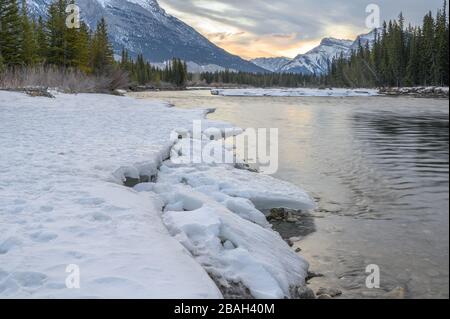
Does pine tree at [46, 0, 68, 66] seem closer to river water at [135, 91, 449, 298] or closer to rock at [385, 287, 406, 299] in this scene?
river water at [135, 91, 449, 298]

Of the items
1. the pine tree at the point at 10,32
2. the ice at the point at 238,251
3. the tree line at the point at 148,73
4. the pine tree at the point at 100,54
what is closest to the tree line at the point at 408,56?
the pine tree at the point at 100,54

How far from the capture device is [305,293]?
4527 mm

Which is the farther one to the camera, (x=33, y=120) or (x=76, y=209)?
(x=33, y=120)

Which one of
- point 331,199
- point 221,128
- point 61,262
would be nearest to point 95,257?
point 61,262

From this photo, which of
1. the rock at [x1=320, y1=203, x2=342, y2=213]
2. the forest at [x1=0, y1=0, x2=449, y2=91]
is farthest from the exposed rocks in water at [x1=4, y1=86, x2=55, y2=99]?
the rock at [x1=320, y1=203, x2=342, y2=213]

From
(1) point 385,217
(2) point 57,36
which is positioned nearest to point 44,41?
(2) point 57,36

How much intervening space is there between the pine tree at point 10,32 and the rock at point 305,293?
50.1 m

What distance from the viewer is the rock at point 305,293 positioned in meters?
4.51

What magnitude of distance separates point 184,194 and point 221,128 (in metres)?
12.9

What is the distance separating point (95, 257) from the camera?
13.4ft

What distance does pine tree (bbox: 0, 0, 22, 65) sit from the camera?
47.0m

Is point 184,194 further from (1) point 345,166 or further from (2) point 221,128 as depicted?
(2) point 221,128
